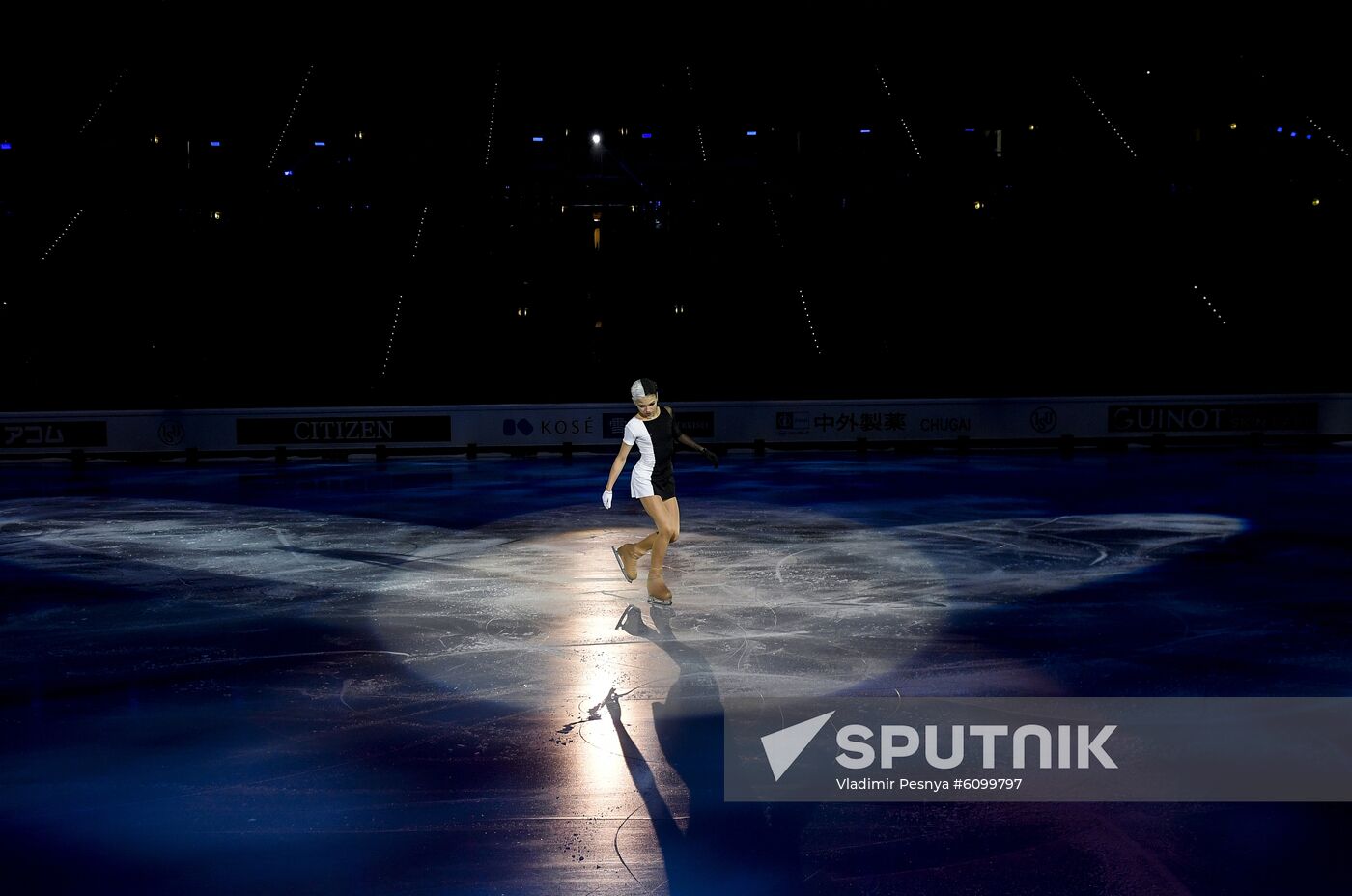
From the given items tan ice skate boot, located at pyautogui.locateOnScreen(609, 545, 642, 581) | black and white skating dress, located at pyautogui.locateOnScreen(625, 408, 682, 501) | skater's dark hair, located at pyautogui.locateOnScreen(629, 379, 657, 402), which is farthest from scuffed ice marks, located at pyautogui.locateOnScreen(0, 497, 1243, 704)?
skater's dark hair, located at pyautogui.locateOnScreen(629, 379, 657, 402)

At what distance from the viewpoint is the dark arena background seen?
5742 mm

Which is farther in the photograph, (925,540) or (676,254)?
(676,254)

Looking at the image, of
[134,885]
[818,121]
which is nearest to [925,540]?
[134,885]

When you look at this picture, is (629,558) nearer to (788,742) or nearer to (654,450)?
(654,450)

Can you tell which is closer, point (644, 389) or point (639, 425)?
point (644, 389)

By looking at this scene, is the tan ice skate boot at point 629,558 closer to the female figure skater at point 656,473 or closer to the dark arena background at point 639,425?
the female figure skater at point 656,473

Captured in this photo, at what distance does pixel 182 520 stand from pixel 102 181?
26.6 m

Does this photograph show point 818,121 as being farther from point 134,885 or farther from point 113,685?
point 134,885

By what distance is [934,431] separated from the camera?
27203 millimetres

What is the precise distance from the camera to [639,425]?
10180 millimetres

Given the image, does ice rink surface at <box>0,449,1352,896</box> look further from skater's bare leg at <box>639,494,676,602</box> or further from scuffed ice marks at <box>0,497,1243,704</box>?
skater's bare leg at <box>639,494,676,602</box>

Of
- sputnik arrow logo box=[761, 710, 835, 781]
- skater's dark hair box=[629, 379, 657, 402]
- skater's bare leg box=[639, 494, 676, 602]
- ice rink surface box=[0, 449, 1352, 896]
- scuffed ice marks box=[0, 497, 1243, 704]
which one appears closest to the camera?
ice rink surface box=[0, 449, 1352, 896]

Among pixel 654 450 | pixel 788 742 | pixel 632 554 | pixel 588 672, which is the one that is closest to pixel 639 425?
pixel 654 450

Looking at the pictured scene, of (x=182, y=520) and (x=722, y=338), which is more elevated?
(x=722, y=338)
